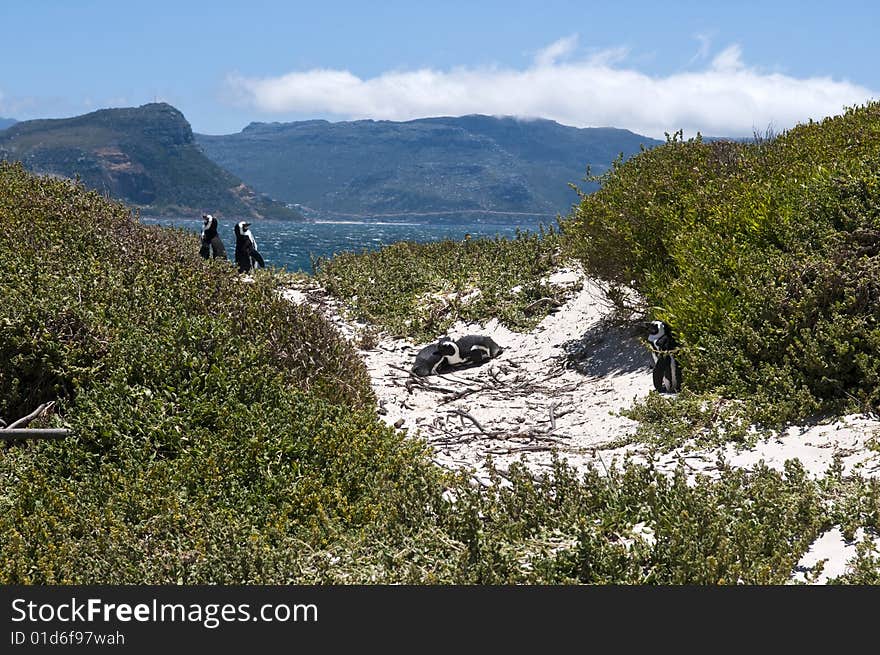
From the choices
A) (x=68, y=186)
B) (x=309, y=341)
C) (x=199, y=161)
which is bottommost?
(x=309, y=341)

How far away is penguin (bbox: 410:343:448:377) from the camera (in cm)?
1206

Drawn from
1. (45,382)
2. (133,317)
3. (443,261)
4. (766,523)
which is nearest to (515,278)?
(443,261)

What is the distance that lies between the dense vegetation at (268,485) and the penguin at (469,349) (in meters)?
3.15

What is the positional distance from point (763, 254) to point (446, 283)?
8.89 metres

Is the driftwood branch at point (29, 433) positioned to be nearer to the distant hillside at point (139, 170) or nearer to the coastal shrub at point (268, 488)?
the coastal shrub at point (268, 488)

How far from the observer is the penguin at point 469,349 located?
12.2m

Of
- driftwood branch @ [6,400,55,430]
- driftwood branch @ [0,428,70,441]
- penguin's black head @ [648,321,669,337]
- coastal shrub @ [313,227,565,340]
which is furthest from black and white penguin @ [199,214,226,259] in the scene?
driftwood branch @ [0,428,70,441]

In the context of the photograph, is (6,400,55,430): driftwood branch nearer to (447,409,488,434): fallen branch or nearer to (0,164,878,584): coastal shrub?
(0,164,878,584): coastal shrub

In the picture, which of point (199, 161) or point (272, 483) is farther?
point (199, 161)

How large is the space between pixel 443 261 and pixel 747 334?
1138 cm

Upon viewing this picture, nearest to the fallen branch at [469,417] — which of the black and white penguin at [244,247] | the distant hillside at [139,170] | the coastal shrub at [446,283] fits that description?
the coastal shrub at [446,283]

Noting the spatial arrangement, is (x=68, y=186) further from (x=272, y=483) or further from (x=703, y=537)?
(x=703, y=537)

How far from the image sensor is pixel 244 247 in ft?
59.7

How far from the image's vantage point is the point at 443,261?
1897cm
